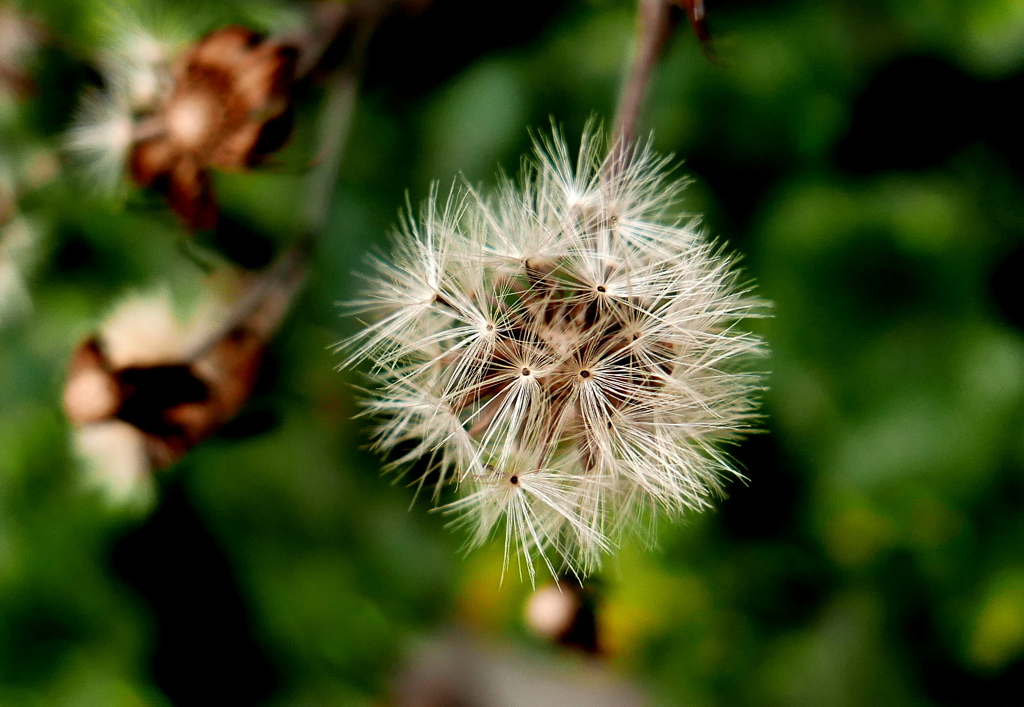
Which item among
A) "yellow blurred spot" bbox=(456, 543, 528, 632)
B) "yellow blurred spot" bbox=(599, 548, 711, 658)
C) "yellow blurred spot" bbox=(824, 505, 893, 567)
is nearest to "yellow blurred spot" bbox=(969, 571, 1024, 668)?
"yellow blurred spot" bbox=(824, 505, 893, 567)

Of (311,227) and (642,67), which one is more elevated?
(642,67)

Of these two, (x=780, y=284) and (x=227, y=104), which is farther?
(x=780, y=284)

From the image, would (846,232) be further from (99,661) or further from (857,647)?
(99,661)

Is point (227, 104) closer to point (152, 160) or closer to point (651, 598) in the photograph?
point (152, 160)

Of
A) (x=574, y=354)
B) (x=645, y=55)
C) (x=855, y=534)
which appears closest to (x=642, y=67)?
(x=645, y=55)

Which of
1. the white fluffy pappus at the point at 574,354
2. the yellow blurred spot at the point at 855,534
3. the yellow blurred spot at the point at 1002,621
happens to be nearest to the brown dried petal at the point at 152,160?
the white fluffy pappus at the point at 574,354

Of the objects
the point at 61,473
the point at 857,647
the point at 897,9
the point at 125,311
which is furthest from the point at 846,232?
the point at 61,473
